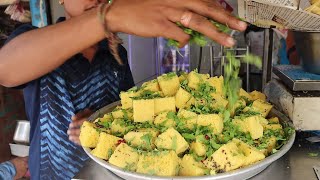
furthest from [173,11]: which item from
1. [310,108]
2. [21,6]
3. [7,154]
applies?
[7,154]

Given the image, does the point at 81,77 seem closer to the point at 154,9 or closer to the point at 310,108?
the point at 154,9

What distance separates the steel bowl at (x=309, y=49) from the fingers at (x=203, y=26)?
697 millimetres

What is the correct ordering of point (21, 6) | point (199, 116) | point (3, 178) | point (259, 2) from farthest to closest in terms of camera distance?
point (21, 6) → point (3, 178) → point (259, 2) → point (199, 116)

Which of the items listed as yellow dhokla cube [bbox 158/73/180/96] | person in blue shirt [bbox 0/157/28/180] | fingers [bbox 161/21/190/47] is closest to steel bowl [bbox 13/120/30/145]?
person in blue shirt [bbox 0/157/28/180]

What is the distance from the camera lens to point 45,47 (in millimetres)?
1200

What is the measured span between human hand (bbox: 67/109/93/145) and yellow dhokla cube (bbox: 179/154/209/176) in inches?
21.5

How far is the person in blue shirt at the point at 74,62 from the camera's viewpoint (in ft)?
3.26

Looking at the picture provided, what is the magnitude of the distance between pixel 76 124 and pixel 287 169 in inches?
36.4

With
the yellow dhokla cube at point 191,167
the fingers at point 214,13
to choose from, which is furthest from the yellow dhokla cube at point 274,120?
the fingers at point 214,13

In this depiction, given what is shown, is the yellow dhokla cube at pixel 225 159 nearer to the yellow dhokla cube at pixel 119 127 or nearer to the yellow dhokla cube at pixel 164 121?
the yellow dhokla cube at pixel 164 121

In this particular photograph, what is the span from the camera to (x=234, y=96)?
142 centimetres

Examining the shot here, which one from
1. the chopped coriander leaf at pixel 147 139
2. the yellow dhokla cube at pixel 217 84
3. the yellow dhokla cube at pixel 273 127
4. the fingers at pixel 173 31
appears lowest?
the yellow dhokla cube at pixel 273 127

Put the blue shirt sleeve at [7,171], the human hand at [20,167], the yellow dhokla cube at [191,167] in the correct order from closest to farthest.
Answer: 1. the yellow dhokla cube at [191,167]
2. the blue shirt sleeve at [7,171]
3. the human hand at [20,167]

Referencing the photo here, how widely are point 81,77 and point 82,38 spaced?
558mm
